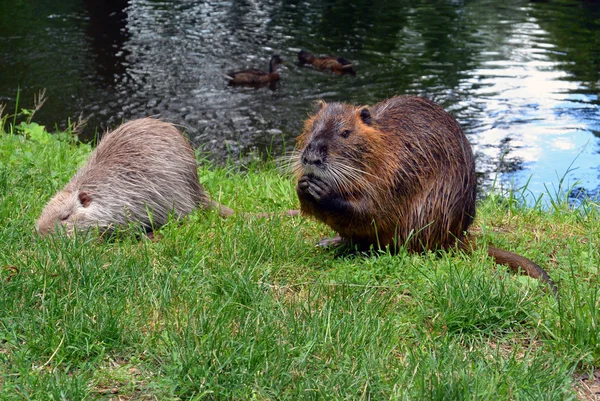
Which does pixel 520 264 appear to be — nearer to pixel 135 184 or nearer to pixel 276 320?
pixel 276 320

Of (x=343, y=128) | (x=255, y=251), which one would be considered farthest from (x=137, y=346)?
(x=343, y=128)

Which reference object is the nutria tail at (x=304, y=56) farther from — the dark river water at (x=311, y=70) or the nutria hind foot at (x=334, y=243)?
the nutria hind foot at (x=334, y=243)

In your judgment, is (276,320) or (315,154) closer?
(276,320)

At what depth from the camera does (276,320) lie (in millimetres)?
2742

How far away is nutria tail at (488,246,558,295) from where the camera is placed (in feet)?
10.4

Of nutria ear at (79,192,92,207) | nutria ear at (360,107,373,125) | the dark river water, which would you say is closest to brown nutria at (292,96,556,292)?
nutria ear at (360,107,373,125)

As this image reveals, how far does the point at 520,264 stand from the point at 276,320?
4.16 feet

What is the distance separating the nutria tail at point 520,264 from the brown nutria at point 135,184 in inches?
61.5

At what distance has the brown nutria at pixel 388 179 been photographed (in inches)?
141

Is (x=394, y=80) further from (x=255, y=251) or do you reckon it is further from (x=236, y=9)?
(x=255, y=251)

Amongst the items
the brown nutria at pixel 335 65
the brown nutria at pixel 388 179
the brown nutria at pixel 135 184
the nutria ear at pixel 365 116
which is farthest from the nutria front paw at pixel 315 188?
the brown nutria at pixel 335 65

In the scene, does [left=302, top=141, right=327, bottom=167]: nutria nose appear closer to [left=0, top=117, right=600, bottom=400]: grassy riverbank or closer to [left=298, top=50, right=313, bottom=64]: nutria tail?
[left=0, top=117, right=600, bottom=400]: grassy riverbank

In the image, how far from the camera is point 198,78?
9.85m

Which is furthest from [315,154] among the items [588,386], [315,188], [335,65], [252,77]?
[335,65]
